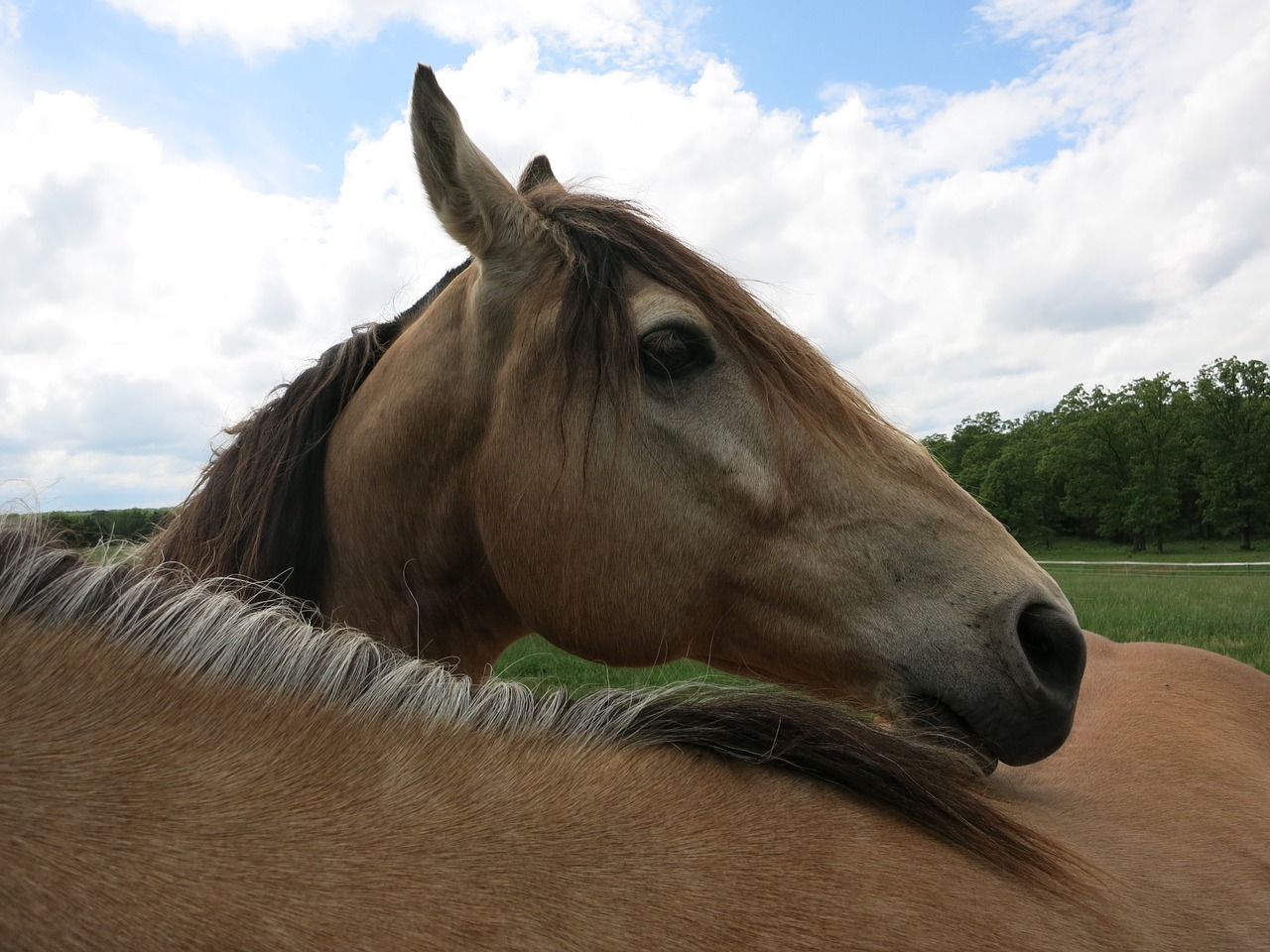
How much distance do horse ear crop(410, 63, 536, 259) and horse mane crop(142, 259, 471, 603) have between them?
54 cm

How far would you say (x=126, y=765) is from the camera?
1.07 metres

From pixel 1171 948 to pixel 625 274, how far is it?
227 centimetres

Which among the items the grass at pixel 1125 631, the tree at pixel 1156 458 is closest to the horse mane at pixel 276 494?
the grass at pixel 1125 631

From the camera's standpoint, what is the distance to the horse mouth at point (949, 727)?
2.09 meters

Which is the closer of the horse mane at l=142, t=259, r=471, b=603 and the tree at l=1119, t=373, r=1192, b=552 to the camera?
the horse mane at l=142, t=259, r=471, b=603

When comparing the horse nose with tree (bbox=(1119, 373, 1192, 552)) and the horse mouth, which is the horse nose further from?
tree (bbox=(1119, 373, 1192, 552))

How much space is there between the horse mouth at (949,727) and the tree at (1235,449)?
53061mm

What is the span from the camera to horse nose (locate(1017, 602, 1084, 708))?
212 centimetres

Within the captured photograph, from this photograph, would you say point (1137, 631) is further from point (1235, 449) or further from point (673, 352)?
point (1235, 449)

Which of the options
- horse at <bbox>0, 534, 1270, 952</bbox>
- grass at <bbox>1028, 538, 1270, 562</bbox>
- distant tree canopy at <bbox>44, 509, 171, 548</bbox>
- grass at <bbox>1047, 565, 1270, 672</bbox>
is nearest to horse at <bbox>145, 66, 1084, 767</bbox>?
distant tree canopy at <bbox>44, 509, 171, 548</bbox>

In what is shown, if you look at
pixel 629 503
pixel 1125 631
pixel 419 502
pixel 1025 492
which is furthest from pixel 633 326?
pixel 1025 492

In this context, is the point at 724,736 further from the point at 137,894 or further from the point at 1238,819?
the point at 1238,819

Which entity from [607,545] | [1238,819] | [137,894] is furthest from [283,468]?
[1238,819]

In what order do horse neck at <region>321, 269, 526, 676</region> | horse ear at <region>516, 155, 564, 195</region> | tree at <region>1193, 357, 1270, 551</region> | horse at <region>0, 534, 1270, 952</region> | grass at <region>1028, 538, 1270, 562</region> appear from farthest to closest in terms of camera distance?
tree at <region>1193, 357, 1270, 551</region>, grass at <region>1028, 538, 1270, 562</region>, horse ear at <region>516, 155, 564, 195</region>, horse neck at <region>321, 269, 526, 676</region>, horse at <region>0, 534, 1270, 952</region>
